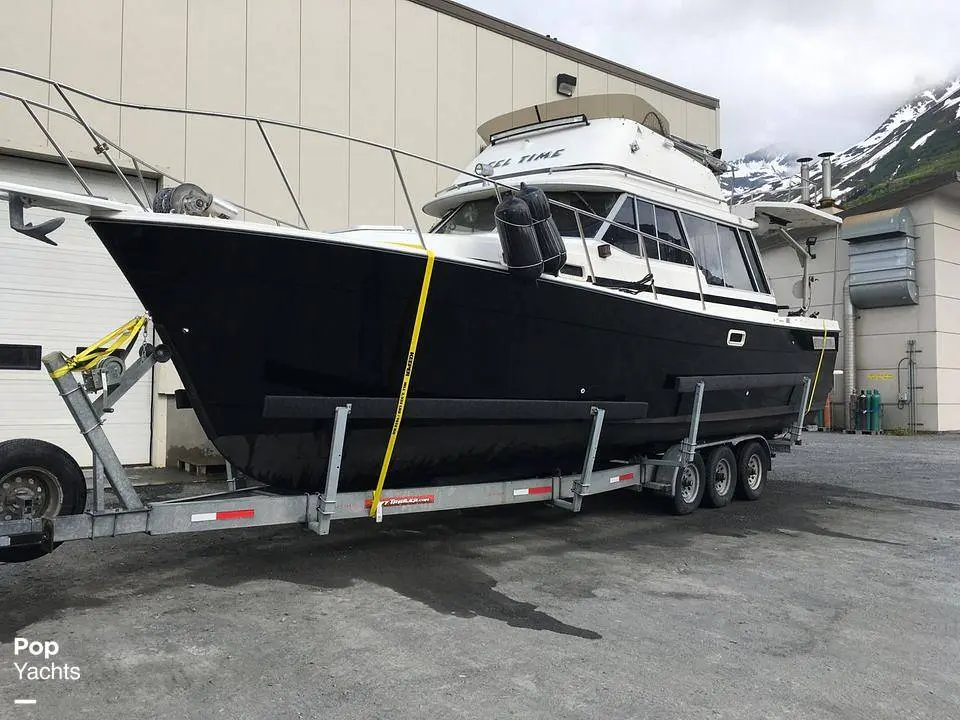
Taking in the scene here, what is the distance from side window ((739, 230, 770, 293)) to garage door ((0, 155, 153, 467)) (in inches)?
254

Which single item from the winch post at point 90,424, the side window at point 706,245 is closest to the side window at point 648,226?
the side window at point 706,245

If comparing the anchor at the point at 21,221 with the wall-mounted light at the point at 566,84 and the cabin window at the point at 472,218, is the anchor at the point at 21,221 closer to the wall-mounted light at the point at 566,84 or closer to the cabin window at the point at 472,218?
the cabin window at the point at 472,218

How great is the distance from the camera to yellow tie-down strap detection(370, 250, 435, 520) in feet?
14.3

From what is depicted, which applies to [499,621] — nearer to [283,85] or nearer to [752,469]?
[752,469]

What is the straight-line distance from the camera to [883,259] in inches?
632

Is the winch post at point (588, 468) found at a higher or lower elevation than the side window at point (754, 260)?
lower

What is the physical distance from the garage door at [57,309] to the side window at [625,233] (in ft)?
17.4

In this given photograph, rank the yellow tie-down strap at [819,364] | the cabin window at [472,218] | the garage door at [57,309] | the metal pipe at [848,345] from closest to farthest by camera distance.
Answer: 1. the cabin window at [472,218]
2. the garage door at [57,309]
3. the yellow tie-down strap at [819,364]
4. the metal pipe at [848,345]

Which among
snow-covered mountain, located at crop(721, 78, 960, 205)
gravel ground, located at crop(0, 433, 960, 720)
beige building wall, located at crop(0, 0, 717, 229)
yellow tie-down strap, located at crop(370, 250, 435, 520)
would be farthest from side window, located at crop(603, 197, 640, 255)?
snow-covered mountain, located at crop(721, 78, 960, 205)

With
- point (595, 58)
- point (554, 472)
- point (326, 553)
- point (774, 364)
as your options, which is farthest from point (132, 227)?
point (595, 58)

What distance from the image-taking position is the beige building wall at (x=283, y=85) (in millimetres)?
8016

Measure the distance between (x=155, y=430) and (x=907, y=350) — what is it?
1473 cm

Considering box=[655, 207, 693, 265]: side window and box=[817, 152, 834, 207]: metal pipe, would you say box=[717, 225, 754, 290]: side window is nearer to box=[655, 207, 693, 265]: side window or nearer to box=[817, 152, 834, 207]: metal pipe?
→ box=[655, 207, 693, 265]: side window

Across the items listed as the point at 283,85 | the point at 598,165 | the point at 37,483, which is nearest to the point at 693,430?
the point at 598,165
